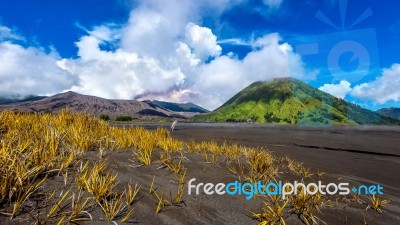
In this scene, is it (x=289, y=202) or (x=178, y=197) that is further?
(x=289, y=202)

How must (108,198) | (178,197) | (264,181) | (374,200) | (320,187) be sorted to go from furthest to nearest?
1. (320,187)
2. (264,181)
3. (374,200)
4. (178,197)
5. (108,198)

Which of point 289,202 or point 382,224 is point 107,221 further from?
point 382,224

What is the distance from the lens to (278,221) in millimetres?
4699

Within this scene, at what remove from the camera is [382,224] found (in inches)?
198

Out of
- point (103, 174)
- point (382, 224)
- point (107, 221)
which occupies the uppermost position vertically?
point (103, 174)

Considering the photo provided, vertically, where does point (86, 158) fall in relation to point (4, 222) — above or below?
above

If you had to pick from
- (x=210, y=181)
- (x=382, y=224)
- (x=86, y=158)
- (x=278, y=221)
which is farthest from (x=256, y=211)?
(x=86, y=158)

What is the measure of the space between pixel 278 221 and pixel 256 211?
432 millimetres

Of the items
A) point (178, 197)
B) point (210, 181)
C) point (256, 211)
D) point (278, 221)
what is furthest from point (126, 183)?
point (278, 221)

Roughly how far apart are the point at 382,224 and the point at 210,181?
3.16 meters

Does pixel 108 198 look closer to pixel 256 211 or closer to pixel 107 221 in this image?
pixel 107 221

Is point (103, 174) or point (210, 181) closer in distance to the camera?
point (103, 174)

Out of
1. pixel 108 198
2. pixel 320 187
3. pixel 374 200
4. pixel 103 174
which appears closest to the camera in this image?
A: pixel 108 198

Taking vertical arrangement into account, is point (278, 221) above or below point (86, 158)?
below
